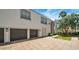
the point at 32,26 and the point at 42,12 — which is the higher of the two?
the point at 42,12

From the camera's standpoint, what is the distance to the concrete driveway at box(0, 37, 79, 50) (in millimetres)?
7691

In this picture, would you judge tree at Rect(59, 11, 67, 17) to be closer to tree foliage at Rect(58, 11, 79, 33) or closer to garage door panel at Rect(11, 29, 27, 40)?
tree foliage at Rect(58, 11, 79, 33)

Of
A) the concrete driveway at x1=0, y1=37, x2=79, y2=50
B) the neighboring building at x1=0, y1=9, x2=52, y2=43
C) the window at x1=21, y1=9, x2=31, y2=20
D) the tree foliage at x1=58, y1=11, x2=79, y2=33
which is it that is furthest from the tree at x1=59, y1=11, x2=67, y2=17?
the window at x1=21, y1=9, x2=31, y2=20

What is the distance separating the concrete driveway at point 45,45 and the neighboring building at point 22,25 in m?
0.47

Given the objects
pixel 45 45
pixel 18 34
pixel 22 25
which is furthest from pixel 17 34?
pixel 45 45

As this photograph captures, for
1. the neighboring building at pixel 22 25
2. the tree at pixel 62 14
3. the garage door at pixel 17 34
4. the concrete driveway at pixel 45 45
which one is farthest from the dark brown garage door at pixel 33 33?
the tree at pixel 62 14

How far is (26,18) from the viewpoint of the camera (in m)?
8.88

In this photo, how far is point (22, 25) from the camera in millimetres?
8500

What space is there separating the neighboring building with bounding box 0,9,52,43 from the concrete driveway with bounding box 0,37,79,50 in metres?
0.47

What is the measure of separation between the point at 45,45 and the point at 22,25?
156 cm

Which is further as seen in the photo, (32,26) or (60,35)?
(32,26)
